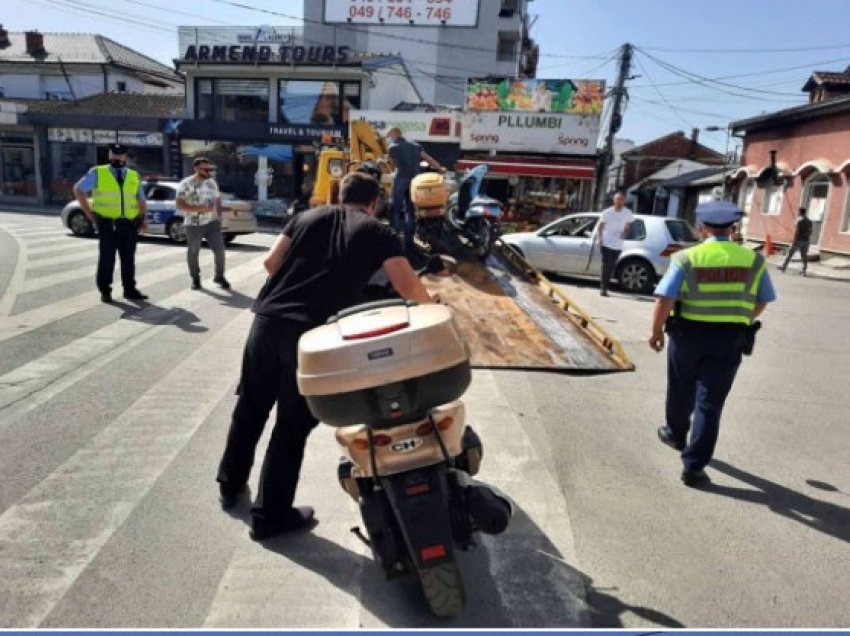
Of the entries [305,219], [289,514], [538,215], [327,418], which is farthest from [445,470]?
[538,215]

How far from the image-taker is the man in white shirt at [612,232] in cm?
1060

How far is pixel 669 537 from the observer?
10.4 ft

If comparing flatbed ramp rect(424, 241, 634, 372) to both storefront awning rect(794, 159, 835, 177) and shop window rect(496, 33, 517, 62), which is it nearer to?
storefront awning rect(794, 159, 835, 177)

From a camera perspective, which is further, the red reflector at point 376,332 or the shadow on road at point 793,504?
the shadow on road at point 793,504

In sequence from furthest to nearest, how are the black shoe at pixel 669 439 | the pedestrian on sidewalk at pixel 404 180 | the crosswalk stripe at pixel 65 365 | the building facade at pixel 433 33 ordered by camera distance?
the building facade at pixel 433 33 → the pedestrian on sidewalk at pixel 404 180 → the crosswalk stripe at pixel 65 365 → the black shoe at pixel 669 439

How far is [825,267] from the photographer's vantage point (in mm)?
18672

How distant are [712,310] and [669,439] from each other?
3.42 ft

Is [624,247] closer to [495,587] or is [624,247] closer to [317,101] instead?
[495,587]

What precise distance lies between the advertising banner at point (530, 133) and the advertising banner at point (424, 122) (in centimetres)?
47

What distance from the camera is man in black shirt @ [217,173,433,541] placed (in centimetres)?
279

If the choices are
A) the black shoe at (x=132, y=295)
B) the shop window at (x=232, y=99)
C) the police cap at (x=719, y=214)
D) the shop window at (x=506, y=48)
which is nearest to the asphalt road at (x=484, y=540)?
the police cap at (x=719, y=214)

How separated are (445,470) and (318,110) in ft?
90.5

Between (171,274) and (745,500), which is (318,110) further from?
(745,500)

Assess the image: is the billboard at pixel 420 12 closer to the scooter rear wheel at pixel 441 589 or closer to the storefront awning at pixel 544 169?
the storefront awning at pixel 544 169
